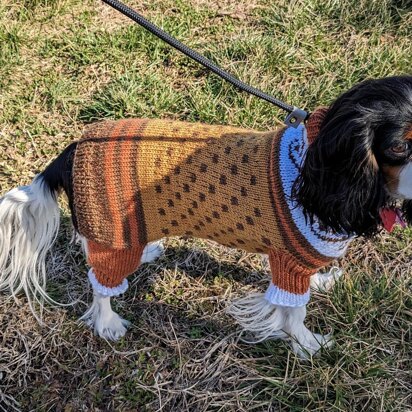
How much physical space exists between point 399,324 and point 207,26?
2295mm

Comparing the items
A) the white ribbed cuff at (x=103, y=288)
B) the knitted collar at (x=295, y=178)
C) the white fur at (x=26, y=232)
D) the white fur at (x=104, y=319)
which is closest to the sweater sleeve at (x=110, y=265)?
the white ribbed cuff at (x=103, y=288)

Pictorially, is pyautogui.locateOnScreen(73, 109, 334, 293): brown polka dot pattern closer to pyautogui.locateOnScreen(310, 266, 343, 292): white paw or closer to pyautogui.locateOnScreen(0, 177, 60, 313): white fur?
pyautogui.locateOnScreen(0, 177, 60, 313): white fur

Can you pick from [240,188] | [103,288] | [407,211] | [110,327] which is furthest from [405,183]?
[110,327]

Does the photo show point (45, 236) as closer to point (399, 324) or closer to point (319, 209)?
point (319, 209)

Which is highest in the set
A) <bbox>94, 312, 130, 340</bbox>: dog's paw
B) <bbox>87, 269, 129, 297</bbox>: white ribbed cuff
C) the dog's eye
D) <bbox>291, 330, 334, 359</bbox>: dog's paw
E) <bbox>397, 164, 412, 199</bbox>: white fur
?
the dog's eye

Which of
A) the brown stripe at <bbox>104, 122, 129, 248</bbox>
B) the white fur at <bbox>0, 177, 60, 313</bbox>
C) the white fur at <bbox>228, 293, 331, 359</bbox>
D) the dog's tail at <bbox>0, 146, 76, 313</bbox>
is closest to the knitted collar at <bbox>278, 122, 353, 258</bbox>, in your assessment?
the white fur at <bbox>228, 293, 331, 359</bbox>

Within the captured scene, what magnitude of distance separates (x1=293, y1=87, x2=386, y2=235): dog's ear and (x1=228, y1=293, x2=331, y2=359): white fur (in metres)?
0.68

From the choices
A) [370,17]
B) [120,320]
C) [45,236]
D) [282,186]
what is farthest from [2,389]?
[370,17]

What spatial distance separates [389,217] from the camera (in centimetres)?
190

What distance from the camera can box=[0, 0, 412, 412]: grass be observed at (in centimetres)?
245

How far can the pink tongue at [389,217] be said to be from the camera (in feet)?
6.08

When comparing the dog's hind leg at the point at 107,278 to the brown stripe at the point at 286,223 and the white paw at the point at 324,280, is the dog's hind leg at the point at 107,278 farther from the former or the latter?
the white paw at the point at 324,280

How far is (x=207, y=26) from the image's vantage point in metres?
3.71

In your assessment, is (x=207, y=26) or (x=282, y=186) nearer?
(x=282, y=186)
